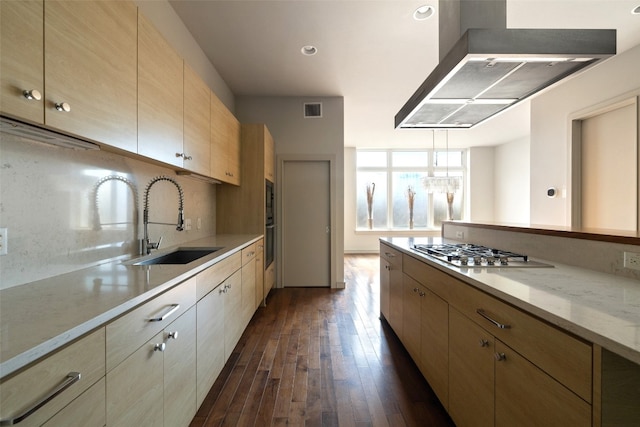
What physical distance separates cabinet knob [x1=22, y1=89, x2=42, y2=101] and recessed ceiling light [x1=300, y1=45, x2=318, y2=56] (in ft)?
8.52

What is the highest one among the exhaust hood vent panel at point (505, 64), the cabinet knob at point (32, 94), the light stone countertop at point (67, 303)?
the exhaust hood vent panel at point (505, 64)

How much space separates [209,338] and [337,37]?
9.53 ft

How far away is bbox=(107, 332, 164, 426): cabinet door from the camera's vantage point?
0.85 meters

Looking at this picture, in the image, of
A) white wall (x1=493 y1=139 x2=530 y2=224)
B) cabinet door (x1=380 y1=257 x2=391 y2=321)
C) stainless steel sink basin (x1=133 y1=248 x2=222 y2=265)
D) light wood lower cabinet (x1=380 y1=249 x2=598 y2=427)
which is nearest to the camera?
light wood lower cabinet (x1=380 y1=249 x2=598 y2=427)

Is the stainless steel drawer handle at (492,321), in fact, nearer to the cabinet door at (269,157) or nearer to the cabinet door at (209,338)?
the cabinet door at (209,338)

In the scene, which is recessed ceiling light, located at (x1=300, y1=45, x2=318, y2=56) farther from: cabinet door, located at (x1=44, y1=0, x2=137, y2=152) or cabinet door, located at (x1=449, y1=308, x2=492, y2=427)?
cabinet door, located at (x1=449, y1=308, x2=492, y2=427)


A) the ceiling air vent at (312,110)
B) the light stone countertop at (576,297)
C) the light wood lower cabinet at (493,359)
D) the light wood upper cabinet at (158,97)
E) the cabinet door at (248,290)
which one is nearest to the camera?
the light stone countertop at (576,297)

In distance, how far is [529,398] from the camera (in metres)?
0.90

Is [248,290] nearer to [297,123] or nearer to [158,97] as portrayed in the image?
[158,97]

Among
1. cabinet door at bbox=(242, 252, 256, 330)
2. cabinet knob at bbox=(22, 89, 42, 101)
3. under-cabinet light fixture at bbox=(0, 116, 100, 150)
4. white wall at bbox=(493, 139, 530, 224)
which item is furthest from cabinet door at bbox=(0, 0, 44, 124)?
white wall at bbox=(493, 139, 530, 224)

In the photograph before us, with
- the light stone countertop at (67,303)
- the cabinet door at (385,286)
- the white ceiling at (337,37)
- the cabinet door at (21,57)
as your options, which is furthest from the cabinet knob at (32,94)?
the cabinet door at (385,286)

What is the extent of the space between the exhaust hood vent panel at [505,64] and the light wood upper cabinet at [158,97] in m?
1.65

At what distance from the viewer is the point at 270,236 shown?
3.86 m

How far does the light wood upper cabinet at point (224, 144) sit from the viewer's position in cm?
251
